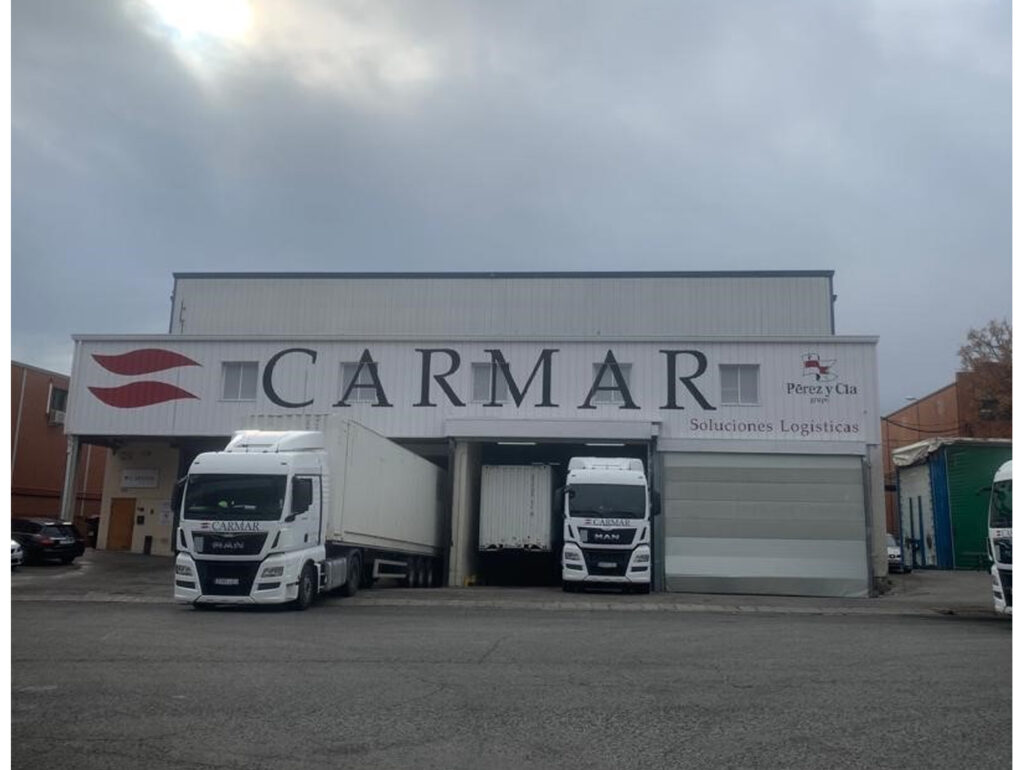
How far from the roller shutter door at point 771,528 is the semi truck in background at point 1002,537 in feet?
28.4

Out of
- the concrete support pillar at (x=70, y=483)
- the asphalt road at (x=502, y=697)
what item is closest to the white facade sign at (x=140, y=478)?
the concrete support pillar at (x=70, y=483)

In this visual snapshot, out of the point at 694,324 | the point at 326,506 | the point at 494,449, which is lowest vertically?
the point at 326,506

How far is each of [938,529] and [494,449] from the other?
16.6 m

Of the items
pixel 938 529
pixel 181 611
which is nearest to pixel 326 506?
pixel 181 611

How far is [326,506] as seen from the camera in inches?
712

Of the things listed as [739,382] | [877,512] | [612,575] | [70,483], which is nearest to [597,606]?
[612,575]

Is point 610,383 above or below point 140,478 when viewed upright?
above

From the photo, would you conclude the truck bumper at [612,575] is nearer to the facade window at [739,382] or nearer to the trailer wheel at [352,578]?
the trailer wheel at [352,578]

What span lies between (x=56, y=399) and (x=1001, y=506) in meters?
39.5

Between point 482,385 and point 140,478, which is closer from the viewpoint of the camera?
point 482,385

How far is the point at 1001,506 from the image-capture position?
15.5 m

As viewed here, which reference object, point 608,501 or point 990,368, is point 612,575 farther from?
point 990,368

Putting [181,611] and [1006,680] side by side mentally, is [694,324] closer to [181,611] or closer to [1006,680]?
[181,611]

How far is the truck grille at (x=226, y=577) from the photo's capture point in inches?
652
